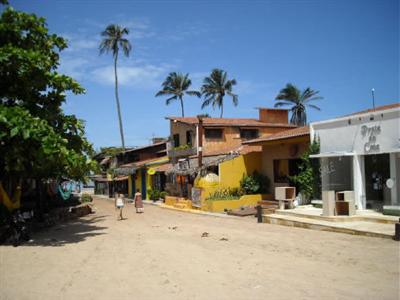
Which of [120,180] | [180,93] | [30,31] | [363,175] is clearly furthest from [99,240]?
[180,93]

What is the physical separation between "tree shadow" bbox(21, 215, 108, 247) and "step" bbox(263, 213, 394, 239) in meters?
7.48

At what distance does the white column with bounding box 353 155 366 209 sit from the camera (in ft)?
53.2

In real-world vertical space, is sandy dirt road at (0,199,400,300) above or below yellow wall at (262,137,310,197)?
below

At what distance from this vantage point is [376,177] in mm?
16891

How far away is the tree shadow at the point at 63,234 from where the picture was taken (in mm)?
14106

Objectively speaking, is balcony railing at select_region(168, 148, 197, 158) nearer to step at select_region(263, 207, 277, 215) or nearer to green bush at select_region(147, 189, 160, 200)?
green bush at select_region(147, 189, 160, 200)

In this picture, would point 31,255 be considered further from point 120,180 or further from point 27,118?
point 120,180

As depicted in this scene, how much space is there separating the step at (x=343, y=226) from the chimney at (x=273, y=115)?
2061 centimetres

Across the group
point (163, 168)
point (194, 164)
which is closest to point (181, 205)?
point (194, 164)

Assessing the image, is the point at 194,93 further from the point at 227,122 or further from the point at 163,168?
the point at 163,168

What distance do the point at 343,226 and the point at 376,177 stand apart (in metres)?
4.36

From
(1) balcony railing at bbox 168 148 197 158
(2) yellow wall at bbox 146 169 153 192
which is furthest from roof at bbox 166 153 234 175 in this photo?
(2) yellow wall at bbox 146 169 153 192

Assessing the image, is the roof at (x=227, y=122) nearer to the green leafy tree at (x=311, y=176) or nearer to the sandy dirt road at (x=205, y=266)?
the green leafy tree at (x=311, y=176)

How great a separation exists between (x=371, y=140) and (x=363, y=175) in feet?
5.03
